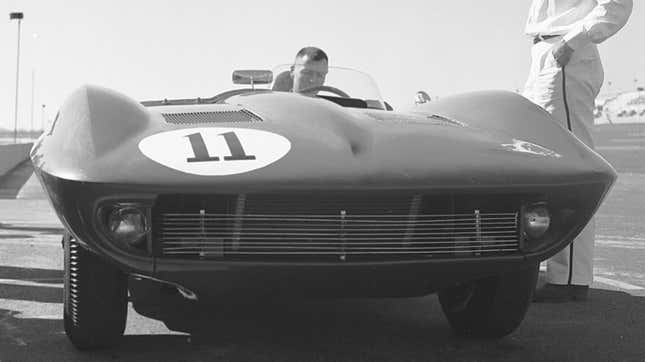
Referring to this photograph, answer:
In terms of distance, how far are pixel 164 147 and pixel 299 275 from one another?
621mm

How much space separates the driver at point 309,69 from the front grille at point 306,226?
79.3 inches

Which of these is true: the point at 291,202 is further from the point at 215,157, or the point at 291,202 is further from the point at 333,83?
the point at 333,83

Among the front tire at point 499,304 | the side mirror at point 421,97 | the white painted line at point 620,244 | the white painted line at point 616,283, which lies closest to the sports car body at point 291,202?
the front tire at point 499,304

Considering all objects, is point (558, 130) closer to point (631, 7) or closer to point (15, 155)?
point (631, 7)

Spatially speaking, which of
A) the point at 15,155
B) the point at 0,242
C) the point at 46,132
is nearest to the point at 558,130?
the point at 46,132

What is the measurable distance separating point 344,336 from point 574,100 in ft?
6.60

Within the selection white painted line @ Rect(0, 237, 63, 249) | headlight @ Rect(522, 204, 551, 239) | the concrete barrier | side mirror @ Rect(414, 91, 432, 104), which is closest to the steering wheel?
side mirror @ Rect(414, 91, 432, 104)

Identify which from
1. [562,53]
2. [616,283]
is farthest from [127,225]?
[616,283]

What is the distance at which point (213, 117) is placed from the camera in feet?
11.9

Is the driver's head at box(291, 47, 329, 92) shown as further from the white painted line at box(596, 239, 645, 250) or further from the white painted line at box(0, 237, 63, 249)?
the white painted line at box(596, 239, 645, 250)

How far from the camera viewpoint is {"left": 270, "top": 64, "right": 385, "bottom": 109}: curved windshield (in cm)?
504

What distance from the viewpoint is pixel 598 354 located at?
3.54m

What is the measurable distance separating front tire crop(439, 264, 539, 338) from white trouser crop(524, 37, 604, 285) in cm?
115

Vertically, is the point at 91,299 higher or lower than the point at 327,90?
lower
